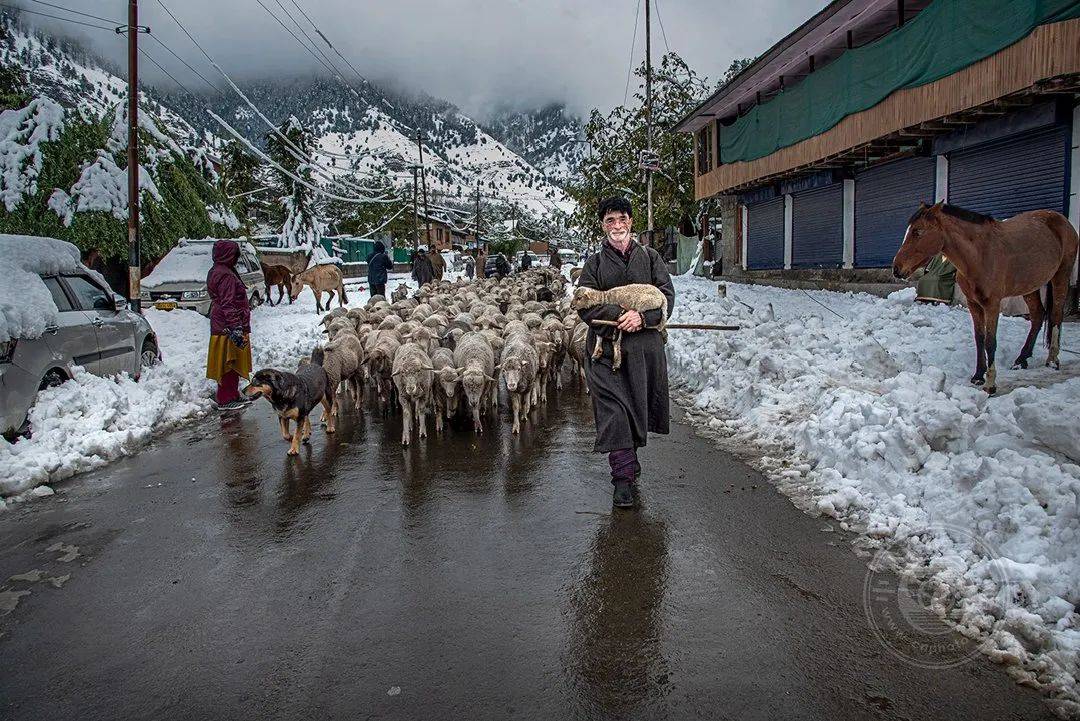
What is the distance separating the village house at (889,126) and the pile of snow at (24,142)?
768 inches

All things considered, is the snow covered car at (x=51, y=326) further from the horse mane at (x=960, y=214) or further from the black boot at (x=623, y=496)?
the horse mane at (x=960, y=214)

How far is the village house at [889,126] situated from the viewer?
11.7 meters

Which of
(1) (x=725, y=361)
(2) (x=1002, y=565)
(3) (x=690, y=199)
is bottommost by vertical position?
(2) (x=1002, y=565)

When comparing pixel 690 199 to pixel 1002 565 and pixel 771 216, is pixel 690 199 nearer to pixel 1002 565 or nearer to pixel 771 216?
pixel 771 216

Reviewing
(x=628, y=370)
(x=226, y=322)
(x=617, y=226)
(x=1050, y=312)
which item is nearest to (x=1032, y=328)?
(x=1050, y=312)

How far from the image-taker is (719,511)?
204 inches

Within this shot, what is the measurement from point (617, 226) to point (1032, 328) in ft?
17.1

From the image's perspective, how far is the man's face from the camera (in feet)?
17.2

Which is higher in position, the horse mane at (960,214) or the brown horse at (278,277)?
the brown horse at (278,277)

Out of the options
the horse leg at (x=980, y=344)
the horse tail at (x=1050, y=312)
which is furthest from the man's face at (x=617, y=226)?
the horse tail at (x=1050, y=312)

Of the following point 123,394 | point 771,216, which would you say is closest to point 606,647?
point 123,394

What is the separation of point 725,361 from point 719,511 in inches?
202

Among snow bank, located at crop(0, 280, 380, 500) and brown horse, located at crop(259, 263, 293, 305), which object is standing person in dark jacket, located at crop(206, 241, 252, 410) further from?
brown horse, located at crop(259, 263, 293, 305)

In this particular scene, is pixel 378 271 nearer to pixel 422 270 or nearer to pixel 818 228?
pixel 422 270
